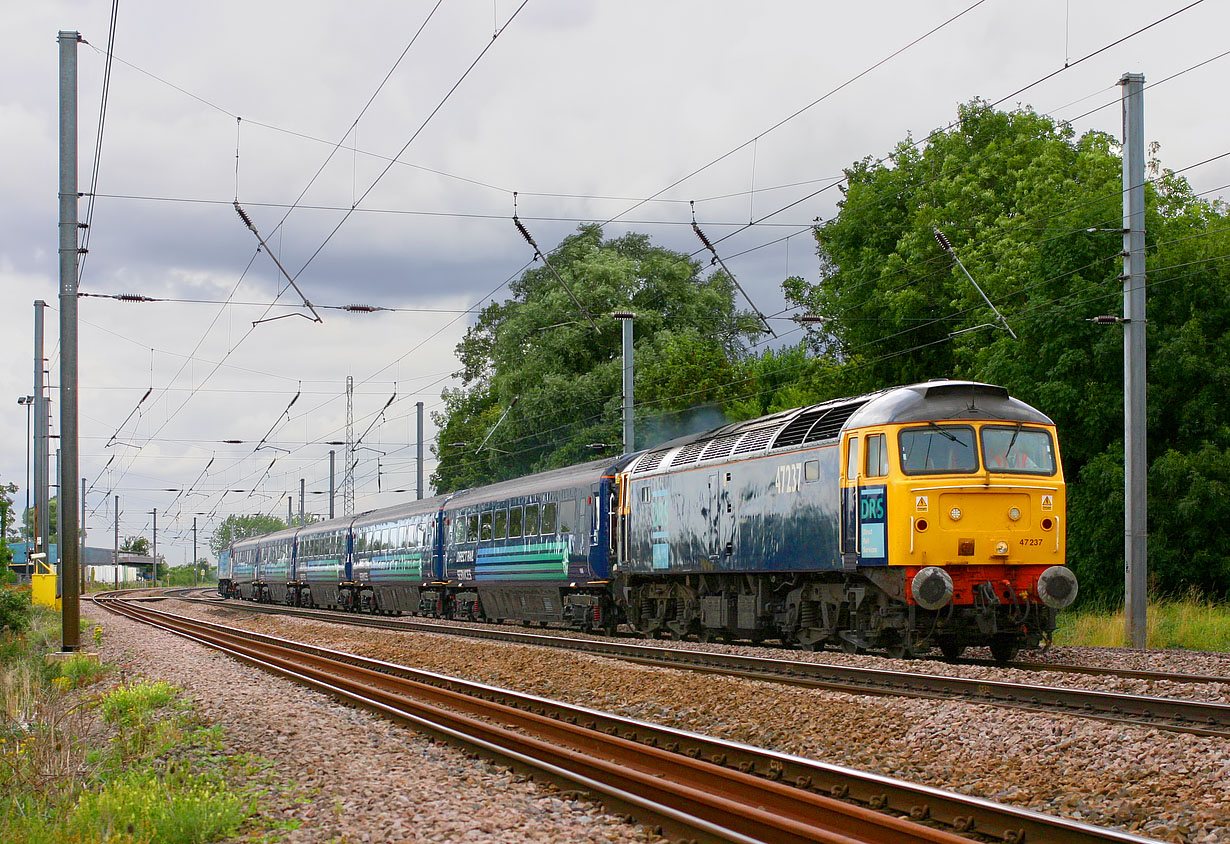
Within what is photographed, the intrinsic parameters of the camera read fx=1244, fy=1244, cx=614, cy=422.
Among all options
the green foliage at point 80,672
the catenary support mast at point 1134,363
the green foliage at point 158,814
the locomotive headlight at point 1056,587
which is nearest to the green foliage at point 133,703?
the green foliage at point 80,672

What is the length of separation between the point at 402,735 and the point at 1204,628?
13895 mm

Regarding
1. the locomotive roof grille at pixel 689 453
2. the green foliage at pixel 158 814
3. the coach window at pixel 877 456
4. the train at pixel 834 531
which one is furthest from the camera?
the locomotive roof grille at pixel 689 453

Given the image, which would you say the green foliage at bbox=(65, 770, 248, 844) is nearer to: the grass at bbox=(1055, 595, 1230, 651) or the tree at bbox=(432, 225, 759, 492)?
the grass at bbox=(1055, 595, 1230, 651)

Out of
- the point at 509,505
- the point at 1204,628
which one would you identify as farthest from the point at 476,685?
the point at 509,505

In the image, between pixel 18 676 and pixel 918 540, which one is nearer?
pixel 918 540

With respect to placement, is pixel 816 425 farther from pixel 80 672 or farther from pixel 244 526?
pixel 244 526

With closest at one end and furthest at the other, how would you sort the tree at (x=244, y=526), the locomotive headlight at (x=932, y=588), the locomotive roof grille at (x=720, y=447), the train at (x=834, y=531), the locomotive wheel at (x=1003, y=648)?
1. the locomotive headlight at (x=932, y=588)
2. the train at (x=834, y=531)
3. the locomotive wheel at (x=1003, y=648)
4. the locomotive roof grille at (x=720, y=447)
5. the tree at (x=244, y=526)

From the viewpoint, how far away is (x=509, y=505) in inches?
1121

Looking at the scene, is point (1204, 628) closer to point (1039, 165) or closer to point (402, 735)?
point (402, 735)

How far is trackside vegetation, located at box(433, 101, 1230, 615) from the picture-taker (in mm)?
27469

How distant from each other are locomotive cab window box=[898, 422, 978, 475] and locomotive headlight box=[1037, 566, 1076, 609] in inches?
62.1

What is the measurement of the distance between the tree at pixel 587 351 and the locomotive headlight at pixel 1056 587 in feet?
93.5

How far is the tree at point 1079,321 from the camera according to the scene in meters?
26.9

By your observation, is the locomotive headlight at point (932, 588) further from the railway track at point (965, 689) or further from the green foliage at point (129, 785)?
the green foliage at point (129, 785)
